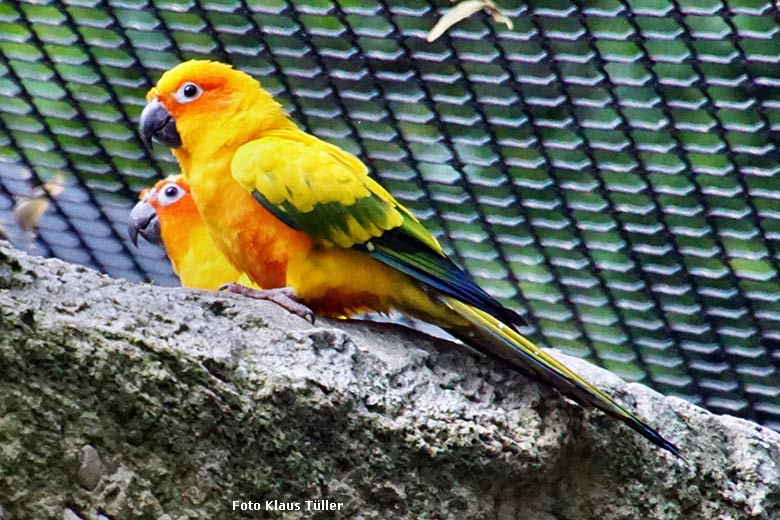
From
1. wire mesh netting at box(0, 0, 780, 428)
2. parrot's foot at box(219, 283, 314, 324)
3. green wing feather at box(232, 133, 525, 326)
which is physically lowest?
parrot's foot at box(219, 283, 314, 324)

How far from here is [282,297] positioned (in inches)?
84.1

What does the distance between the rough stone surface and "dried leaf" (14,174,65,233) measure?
5.81 feet

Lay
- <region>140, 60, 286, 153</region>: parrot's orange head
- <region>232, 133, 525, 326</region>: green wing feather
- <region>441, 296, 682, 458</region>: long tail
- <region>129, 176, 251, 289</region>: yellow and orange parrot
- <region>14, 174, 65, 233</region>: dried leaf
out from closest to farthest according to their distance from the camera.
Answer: <region>441, 296, 682, 458</region>: long tail < <region>232, 133, 525, 326</region>: green wing feather < <region>140, 60, 286, 153</region>: parrot's orange head < <region>129, 176, 251, 289</region>: yellow and orange parrot < <region>14, 174, 65, 233</region>: dried leaf

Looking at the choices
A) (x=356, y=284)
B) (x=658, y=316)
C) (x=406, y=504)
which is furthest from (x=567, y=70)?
(x=406, y=504)

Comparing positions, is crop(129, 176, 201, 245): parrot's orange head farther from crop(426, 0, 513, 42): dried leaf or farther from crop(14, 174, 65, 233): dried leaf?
crop(426, 0, 513, 42): dried leaf

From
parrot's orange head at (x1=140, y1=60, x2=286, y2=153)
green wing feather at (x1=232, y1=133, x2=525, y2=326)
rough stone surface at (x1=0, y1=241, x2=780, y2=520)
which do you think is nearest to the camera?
rough stone surface at (x1=0, y1=241, x2=780, y2=520)

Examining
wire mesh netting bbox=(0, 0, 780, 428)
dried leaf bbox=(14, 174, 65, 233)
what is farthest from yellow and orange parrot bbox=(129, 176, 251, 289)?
dried leaf bbox=(14, 174, 65, 233)

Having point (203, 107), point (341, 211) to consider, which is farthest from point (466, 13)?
point (341, 211)

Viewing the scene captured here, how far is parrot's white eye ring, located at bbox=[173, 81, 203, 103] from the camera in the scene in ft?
→ 8.38

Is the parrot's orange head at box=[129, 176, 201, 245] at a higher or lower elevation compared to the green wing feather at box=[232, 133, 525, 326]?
lower

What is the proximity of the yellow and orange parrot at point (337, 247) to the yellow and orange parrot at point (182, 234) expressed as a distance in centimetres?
45

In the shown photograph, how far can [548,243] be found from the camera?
335 cm

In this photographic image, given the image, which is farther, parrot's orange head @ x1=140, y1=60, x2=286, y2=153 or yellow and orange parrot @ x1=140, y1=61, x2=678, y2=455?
parrot's orange head @ x1=140, y1=60, x2=286, y2=153

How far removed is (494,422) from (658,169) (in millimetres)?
1353
